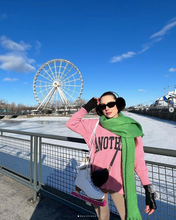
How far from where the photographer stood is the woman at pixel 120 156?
1.18 m

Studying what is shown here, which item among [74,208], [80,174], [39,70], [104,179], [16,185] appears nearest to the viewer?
[104,179]

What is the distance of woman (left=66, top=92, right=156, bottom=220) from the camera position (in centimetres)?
118

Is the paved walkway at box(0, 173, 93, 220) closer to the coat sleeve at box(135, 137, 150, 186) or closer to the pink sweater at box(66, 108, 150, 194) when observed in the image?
the pink sweater at box(66, 108, 150, 194)

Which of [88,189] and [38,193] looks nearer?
[88,189]

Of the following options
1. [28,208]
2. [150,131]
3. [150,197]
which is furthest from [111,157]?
[150,131]

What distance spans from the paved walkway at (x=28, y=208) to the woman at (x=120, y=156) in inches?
30.0

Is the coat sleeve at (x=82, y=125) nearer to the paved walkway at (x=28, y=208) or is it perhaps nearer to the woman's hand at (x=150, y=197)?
the woman's hand at (x=150, y=197)

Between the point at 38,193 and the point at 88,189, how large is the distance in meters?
1.59

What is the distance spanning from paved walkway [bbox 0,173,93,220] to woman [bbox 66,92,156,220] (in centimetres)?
76

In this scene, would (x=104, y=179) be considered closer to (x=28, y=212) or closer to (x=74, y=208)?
(x=74, y=208)

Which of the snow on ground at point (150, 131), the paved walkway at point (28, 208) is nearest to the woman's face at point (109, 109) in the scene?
the paved walkway at point (28, 208)

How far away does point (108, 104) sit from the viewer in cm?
131

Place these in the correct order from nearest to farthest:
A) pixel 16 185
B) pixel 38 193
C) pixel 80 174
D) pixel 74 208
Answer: pixel 80 174
pixel 74 208
pixel 38 193
pixel 16 185

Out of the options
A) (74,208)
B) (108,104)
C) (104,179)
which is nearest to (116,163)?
(104,179)
